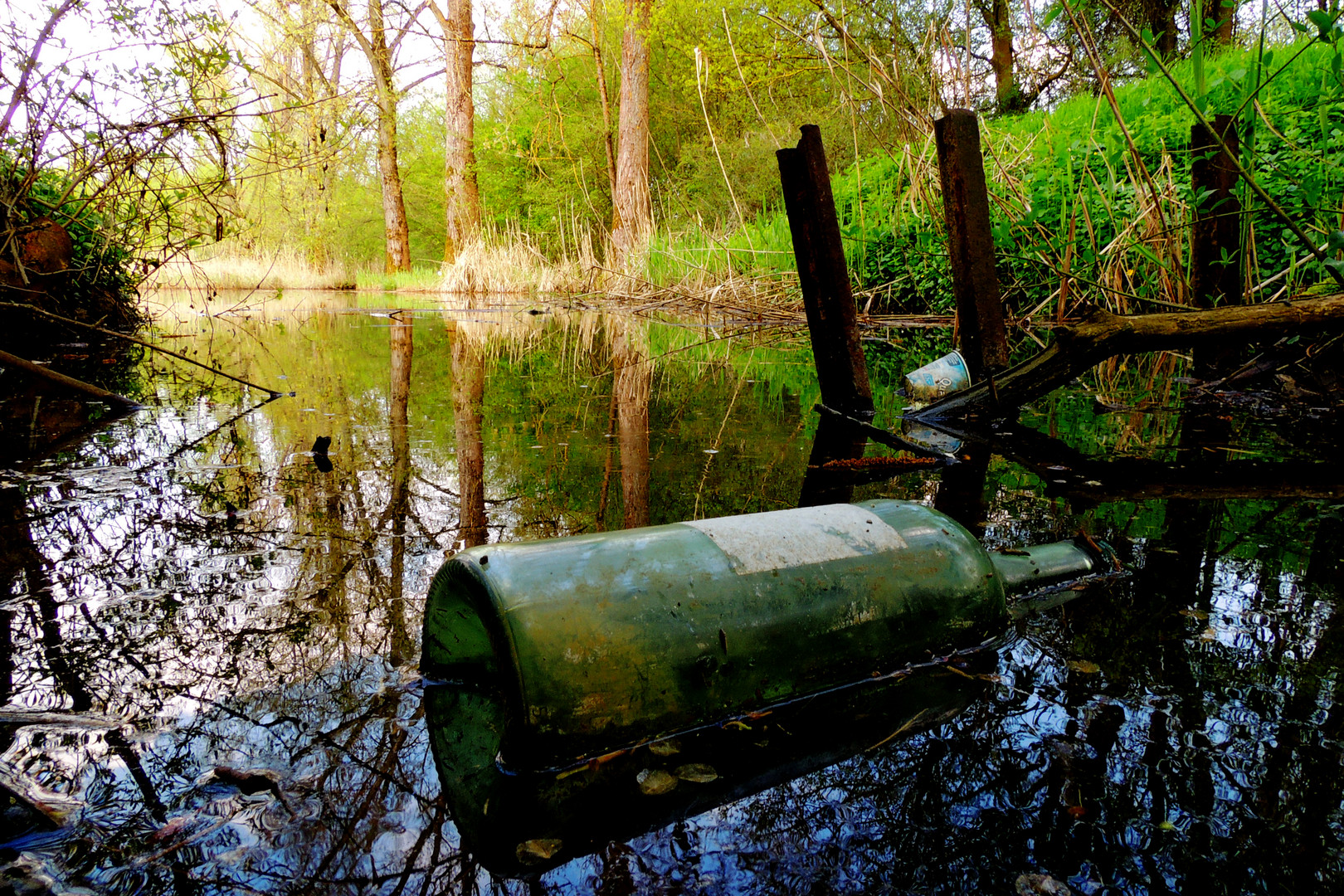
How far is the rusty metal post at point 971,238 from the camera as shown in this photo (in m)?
3.44

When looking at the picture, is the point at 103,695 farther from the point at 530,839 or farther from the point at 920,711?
the point at 920,711

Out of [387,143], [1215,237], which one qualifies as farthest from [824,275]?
[387,143]

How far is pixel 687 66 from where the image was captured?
15.8m

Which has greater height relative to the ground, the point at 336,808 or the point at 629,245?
the point at 629,245

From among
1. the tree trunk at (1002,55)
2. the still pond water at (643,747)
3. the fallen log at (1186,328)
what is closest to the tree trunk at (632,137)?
the tree trunk at (1002,55)

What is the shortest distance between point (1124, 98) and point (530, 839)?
896 centimetres

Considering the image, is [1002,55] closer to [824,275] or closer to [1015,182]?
[1015,182]

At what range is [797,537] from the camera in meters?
1.24

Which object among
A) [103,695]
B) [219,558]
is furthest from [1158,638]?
[219,558]

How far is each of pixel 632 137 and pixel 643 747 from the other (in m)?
12.9

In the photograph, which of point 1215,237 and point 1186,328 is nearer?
point 1186,328

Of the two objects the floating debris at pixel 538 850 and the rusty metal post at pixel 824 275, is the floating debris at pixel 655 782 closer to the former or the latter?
the floating debris at pixel 538 850

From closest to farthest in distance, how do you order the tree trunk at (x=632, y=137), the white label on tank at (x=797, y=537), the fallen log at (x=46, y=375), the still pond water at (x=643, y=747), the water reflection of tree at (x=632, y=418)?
the still pond water at (x=643, y=747), the white label on tank at (x=797, y=537), the water reflection of tree at (x=632, y=418), the fallen log at (x=46, y=375), the tree trunk at (x=632, y=137)

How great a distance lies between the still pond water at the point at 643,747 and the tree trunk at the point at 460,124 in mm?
13488
